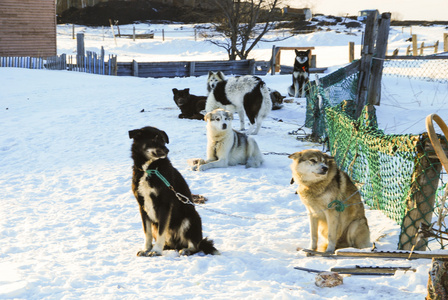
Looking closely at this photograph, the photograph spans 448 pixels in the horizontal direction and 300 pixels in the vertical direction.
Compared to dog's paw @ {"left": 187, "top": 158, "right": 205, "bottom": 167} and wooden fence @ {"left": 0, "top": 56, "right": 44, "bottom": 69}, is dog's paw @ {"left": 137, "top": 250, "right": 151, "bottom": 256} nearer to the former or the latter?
dog's paw @ {"left": 187, "top": 158, "right": 205, "bottom": 167}

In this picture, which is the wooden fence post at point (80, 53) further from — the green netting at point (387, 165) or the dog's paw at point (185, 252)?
the dog's paw at point (185, 252)

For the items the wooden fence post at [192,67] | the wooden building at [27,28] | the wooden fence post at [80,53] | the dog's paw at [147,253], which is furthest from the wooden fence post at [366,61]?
the wooden building at [27,28]

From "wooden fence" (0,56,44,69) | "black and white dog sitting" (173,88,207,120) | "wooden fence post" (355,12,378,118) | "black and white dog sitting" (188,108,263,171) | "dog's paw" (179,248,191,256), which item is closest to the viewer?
"dog's paw" (179,248,191,256)

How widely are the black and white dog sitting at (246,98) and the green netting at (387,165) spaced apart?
4.84 ft

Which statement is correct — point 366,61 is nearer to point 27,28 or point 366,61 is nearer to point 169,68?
point 169,68

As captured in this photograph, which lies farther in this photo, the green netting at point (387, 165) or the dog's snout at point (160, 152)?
the dog's snout at point (160, 152)

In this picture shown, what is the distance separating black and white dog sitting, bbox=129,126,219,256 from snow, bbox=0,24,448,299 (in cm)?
16

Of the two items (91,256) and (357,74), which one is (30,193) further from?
(357,74)

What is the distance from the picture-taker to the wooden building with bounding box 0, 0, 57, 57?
2792 cm

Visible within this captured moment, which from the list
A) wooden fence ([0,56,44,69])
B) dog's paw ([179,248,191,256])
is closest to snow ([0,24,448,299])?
dog's paw ([179,248,191,256])

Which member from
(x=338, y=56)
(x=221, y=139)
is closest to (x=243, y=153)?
(x=221, y=139)

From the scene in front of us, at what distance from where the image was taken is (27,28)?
28.7 meters

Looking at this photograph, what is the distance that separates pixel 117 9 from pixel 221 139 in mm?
55629

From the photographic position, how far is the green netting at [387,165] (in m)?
4.04
